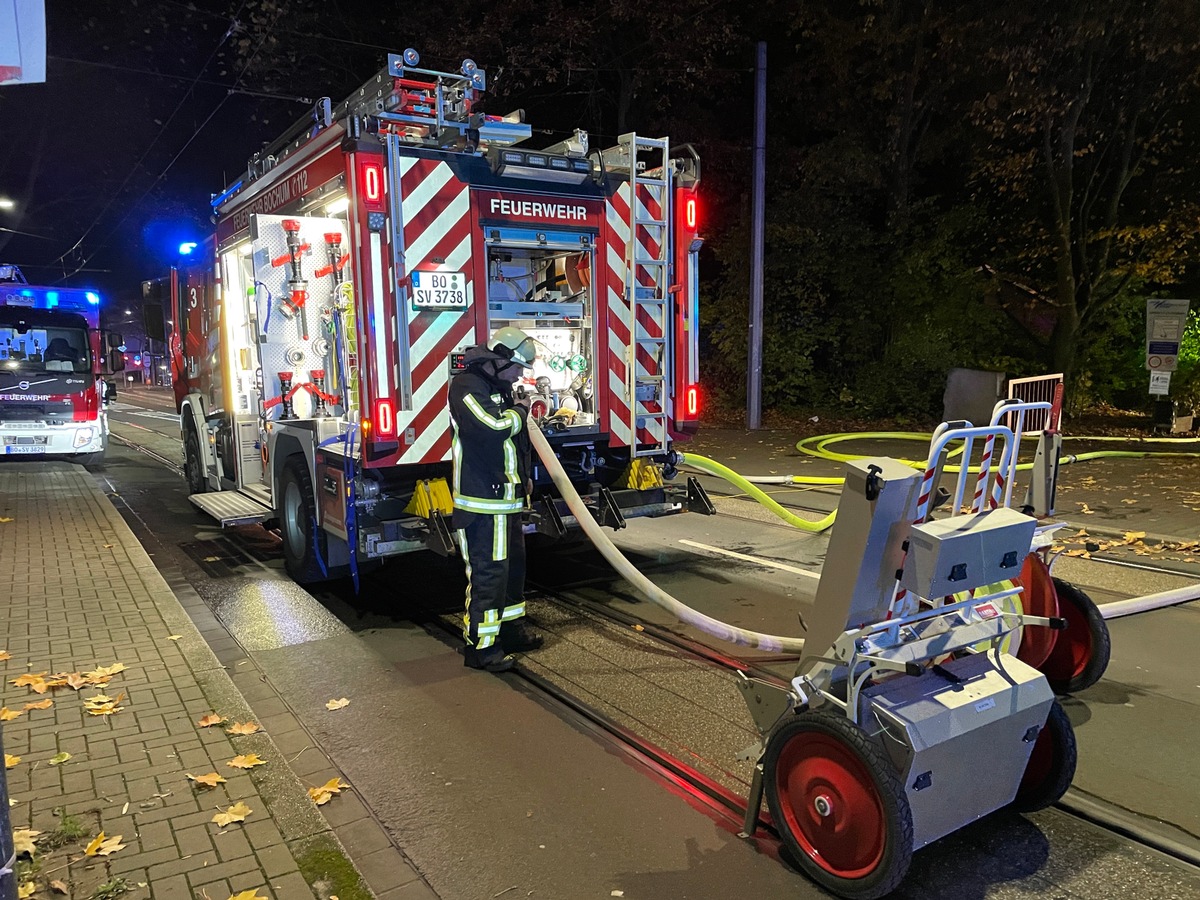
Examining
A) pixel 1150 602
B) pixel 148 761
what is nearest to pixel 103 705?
pixel 148 761

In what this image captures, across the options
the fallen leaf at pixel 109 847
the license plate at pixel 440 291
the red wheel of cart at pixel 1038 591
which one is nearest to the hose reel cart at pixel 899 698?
the red wheel of cart at pixel 1038 591

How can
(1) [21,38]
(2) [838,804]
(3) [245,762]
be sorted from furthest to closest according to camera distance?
1. (3) [245,762]
2. (2) [838,804]
3. (1) [21,38]

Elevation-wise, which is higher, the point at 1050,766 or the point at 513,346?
the point at 513,346

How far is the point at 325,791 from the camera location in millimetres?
3543

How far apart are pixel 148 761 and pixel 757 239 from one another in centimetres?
Result: 1468

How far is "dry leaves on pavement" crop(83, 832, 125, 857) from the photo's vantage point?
3055mm

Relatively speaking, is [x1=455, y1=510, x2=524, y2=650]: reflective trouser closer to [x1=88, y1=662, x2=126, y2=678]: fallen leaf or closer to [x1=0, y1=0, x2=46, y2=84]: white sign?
[x1=88, y1=662, x2=126, y2=678]: fallen leaf

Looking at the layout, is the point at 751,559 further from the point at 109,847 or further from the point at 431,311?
the point at 109,847

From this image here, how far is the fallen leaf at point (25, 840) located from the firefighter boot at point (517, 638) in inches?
102

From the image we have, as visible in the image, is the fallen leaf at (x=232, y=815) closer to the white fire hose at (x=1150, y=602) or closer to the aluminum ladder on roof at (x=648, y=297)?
the aluminum ladder on roof at (x=648, y=297)

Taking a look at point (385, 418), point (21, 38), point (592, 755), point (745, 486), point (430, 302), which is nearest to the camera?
point (21, 38)

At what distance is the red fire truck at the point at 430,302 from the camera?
18.2ft

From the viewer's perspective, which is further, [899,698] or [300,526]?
[300,526]

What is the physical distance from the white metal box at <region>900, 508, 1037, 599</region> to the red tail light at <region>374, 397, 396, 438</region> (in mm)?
3663
